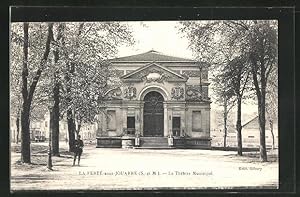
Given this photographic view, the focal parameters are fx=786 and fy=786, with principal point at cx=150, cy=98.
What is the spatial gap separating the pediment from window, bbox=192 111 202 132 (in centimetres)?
36

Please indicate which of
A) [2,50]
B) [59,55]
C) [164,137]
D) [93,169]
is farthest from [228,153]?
[2,50]

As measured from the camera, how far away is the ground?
785cm

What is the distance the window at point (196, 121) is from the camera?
7.96 metres

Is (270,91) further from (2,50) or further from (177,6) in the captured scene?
(2,50)

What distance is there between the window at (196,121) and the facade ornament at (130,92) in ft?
2.10

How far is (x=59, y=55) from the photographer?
7965 millimetres

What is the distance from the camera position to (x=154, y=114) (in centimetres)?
802

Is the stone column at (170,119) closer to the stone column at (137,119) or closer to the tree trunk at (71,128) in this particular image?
the stone column at (137,119)

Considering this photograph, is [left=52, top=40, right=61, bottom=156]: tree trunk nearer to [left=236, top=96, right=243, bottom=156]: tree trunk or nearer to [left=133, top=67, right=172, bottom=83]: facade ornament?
[left=133, top=67, right=172, bottom=83]: facade ornament

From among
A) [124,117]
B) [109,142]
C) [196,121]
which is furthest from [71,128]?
[196,121]

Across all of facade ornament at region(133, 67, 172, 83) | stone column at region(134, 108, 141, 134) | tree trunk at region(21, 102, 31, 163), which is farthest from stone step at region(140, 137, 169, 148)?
tree trunk at region(21, 102, 31, 163)

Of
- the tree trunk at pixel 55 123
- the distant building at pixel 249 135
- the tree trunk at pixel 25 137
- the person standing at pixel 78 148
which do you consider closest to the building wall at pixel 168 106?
the distant building at pixel 249 135

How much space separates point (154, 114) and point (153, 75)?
0.40m

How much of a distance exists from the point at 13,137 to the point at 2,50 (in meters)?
0.87
